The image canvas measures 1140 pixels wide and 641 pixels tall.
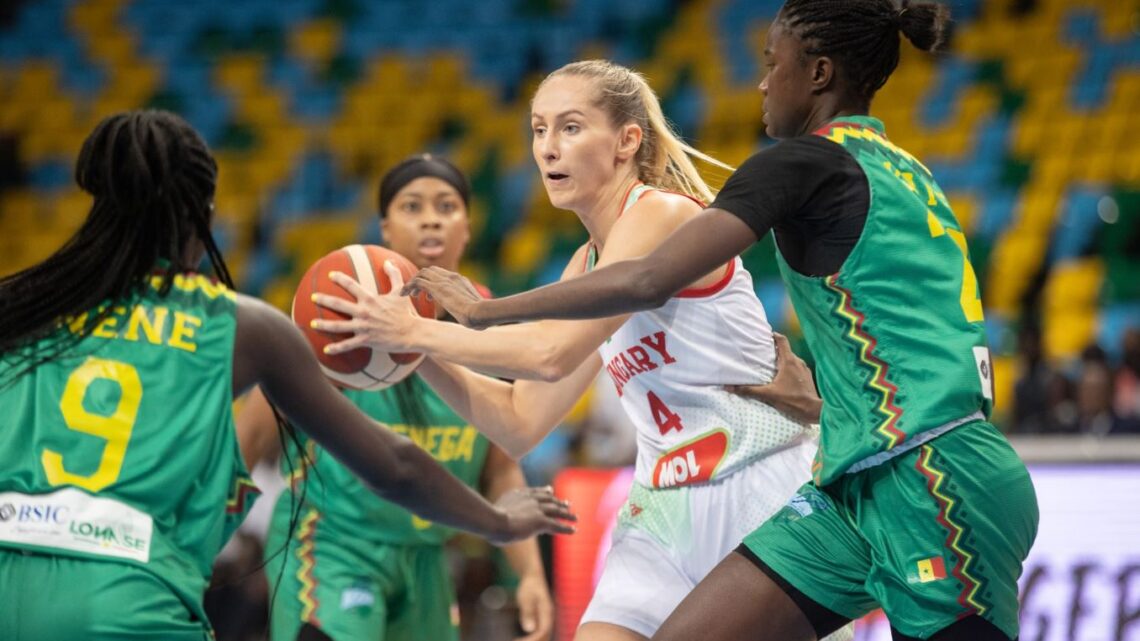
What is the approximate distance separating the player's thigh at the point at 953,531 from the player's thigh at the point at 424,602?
2123 millimetres

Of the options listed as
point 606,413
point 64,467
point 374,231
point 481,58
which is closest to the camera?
point 64,467

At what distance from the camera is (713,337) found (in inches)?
159

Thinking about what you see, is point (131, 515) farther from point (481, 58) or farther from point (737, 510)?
point (481, 58)

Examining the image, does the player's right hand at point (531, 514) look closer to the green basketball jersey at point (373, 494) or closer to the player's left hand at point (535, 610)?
the player's left hand at point (535, 610)

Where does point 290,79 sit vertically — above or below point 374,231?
above

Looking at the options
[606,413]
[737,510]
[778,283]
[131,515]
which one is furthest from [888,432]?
[778,283]

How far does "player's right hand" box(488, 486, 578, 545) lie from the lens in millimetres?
3842

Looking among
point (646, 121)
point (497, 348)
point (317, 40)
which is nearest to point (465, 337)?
point (497, 348)

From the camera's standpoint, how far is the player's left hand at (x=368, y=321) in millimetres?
3773

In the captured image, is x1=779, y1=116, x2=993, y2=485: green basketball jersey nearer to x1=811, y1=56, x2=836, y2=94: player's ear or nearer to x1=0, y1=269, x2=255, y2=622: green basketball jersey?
x1=811, y1=56, x2=836, y2=94: player's ear

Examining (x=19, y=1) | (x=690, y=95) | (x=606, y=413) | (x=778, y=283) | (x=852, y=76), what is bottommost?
(x=852, y=76)

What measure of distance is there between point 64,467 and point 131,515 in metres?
0.15

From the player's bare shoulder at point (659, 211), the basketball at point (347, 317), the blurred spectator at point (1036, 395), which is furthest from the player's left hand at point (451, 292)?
the blurred spectator at point (1036, 395)

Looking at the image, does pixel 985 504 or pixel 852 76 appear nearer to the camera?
pixel 985 504
